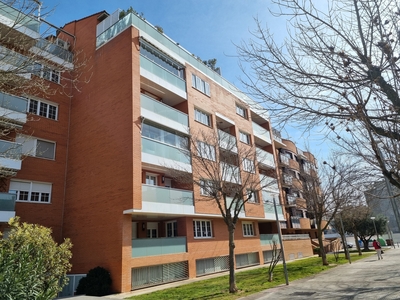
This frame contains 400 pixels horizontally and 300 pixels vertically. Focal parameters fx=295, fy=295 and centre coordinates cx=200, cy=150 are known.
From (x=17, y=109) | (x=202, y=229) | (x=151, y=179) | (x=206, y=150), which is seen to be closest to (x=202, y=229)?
(x=202, y=229)

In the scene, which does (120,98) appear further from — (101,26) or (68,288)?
(68,288)

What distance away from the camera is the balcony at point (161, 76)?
1843 cm

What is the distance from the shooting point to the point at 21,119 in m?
16.3

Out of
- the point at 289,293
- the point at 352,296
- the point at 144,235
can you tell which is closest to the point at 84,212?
the point at 144,235

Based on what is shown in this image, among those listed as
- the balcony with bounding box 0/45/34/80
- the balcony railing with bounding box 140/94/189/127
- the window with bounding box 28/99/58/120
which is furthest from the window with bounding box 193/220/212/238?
the balcony with bounding box 0/45/34/80

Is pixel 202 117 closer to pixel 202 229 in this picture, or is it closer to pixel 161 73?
pixel 161 73

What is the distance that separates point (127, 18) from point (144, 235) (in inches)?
541

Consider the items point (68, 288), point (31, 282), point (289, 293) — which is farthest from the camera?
point (68, 288)

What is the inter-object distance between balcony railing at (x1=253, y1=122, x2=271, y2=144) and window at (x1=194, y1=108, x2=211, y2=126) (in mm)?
7504

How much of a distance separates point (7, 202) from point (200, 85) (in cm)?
1516

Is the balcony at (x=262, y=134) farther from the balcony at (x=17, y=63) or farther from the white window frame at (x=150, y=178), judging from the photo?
the balcony at (x=17, y=63)

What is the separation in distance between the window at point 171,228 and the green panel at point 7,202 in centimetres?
886

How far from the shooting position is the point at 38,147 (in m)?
18.0

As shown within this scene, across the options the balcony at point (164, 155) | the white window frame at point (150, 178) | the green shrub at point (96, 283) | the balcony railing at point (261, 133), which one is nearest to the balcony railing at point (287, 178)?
the balcony railing at point (261, 133)
